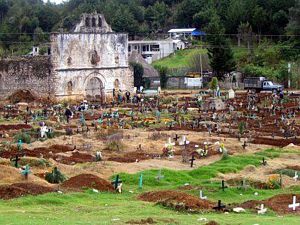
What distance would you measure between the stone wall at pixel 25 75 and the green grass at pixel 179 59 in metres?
26.5

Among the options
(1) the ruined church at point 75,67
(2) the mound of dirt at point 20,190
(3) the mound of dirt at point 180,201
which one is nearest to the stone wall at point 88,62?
(1) the ruined church at point 75,67

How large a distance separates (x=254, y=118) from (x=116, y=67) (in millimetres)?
24641

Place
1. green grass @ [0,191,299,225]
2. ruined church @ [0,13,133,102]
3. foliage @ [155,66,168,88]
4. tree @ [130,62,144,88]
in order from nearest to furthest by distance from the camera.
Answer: green grass @ [0,191,299,225] < ruined church @ [0,13,133,102] < tree @ [130,62,144,88] < foliage @ [155,66,168,88]

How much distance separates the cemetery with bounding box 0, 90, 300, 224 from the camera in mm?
21516

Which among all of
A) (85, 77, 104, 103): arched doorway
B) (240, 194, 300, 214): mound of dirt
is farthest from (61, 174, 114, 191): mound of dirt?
(85, 77, 104, 103): arched doorway

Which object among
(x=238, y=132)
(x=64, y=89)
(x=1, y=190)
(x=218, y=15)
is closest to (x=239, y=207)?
(x=1, y=190)

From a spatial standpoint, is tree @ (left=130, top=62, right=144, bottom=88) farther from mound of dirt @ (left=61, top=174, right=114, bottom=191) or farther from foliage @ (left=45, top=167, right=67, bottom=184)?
mound of dirt @ (left=61, top=174, right=114, bottom=191)

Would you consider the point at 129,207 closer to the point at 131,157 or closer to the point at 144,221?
the point at 144,221

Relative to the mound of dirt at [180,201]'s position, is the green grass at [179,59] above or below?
above

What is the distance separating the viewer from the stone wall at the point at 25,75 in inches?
2598

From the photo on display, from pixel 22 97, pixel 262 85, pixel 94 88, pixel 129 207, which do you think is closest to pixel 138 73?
pixel 94 88

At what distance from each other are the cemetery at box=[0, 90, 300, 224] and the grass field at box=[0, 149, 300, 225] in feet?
0.13

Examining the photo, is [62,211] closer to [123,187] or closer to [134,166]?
[123,187]

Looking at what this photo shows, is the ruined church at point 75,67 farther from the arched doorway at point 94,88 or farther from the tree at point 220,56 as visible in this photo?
the tree at point 220,56
